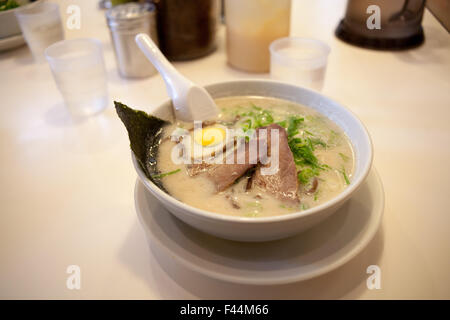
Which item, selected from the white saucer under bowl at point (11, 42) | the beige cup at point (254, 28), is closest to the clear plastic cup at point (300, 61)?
the beige cup at point (254, 28)

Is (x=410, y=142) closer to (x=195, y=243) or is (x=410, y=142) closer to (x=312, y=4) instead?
(x=195, y=243)

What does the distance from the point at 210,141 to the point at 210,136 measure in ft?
0.08

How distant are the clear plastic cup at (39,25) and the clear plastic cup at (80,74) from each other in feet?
1.21

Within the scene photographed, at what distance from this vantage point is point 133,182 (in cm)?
120

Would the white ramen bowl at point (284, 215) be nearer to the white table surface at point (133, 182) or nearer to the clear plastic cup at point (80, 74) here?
the white table surface at point (133, 182)

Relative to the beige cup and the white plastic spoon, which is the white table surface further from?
the white plastic spoon

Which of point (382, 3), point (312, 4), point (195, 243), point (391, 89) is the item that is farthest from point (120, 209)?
point (312, 4)

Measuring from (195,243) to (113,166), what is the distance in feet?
1.93

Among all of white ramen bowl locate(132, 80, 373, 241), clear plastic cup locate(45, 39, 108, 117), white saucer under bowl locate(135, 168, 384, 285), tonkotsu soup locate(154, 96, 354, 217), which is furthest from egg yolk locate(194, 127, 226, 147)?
clear plastic cup locate(45, 39, 108, 117)

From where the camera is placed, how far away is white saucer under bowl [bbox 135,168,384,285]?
2.47 ft

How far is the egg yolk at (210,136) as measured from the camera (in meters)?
1.08

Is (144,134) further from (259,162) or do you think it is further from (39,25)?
(39,25)

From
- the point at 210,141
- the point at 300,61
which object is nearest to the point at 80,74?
the point at 210,141

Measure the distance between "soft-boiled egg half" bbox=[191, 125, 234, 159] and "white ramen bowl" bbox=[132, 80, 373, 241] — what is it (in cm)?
11
